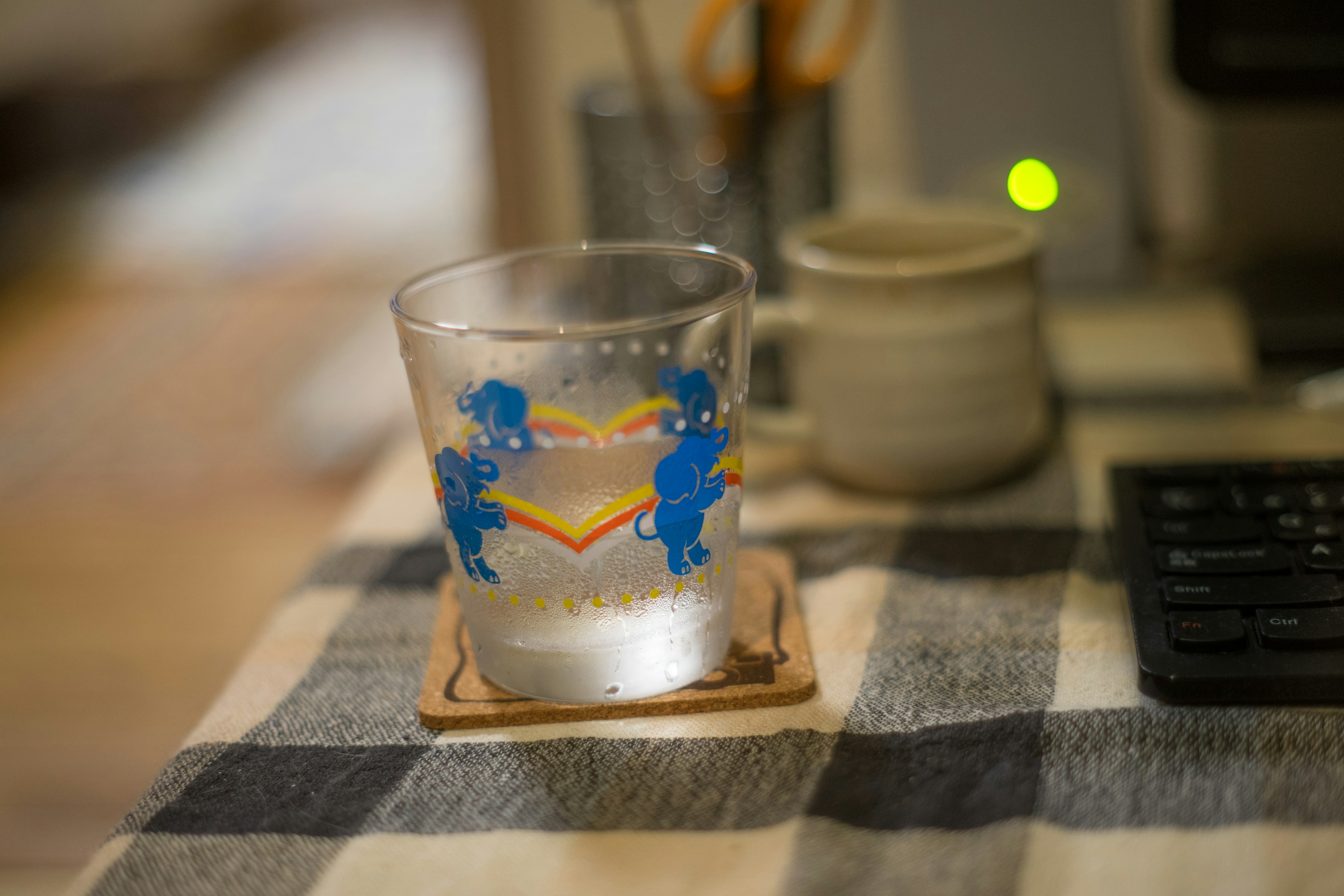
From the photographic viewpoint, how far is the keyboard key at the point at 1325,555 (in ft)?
1.01

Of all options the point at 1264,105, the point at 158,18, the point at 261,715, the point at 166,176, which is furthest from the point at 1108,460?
the point at 158,18

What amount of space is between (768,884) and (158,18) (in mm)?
3495

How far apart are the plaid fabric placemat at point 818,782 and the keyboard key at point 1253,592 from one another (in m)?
0.02

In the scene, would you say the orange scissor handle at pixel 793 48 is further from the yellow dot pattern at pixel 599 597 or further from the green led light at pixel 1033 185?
the yellow dot pattern at pixel 599 597

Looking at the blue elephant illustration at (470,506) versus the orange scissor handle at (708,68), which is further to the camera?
the orange scissor handle at (708,68)

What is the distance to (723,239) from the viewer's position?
0.55 metres

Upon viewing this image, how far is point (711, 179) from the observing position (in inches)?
21.3

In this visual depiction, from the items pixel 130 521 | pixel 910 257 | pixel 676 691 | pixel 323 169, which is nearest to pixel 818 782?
pixel 676 691

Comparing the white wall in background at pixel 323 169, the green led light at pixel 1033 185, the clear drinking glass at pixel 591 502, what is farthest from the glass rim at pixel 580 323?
the white wall in background at pixel 323 169

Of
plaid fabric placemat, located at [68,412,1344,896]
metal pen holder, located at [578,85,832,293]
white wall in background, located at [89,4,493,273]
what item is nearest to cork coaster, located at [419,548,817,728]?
plaid fabric placemat, located at [68,412,1344,896]

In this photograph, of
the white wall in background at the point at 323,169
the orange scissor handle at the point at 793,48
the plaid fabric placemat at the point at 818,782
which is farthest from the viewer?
the white wall in background at the point at 323,169

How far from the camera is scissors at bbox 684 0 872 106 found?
497 millimetres

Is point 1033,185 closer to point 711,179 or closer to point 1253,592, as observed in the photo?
point 711,179

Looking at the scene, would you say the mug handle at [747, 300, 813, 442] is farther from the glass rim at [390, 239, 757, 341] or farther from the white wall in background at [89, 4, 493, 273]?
the white wall in background at [89, 4, 493, 273]
